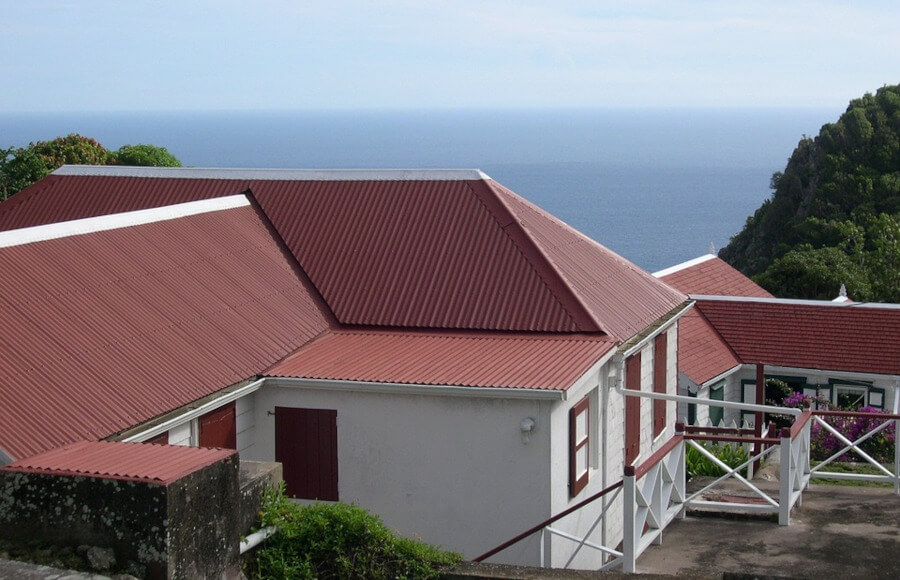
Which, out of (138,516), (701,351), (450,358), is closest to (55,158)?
(701,351)

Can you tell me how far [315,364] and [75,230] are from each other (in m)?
4.03

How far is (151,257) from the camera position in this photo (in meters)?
18.3

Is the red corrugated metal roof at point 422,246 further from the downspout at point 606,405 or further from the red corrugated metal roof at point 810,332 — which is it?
the red corrugated metal roof at point 810,332

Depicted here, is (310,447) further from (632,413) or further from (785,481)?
(785,481)

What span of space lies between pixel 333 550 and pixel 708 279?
86.9 ft

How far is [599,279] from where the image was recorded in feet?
68.1

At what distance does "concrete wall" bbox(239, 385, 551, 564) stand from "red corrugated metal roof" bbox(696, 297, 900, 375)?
50.1 ft

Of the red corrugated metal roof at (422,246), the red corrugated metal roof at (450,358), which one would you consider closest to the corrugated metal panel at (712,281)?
the red corrugated metal roof at (422,246)

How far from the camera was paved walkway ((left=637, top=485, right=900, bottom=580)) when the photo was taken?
13141 mm

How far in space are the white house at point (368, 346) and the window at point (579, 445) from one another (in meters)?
0.04

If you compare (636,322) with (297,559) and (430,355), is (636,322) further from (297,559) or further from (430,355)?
(297,559)

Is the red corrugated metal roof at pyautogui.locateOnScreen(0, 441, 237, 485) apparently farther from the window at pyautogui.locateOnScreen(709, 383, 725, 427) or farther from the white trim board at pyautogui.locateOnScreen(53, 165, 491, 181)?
the window at pyautogui.locateOnScreen(709, 383, 725, 427)

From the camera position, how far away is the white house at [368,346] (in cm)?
1512

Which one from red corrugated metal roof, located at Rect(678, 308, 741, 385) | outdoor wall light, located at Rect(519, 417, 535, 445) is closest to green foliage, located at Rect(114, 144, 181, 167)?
red corrugated metal roof, located at Rect(678, 308, 741, 385)
